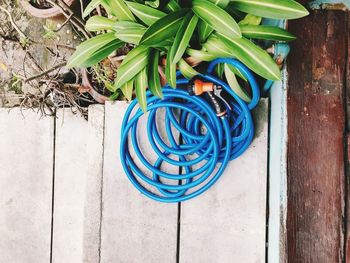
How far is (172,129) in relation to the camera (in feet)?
5.81

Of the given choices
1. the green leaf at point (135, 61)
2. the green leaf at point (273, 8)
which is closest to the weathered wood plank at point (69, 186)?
the green leaf at point (135, 61)

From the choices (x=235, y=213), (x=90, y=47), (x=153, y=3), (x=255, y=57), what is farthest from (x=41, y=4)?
(x=235, y=213)

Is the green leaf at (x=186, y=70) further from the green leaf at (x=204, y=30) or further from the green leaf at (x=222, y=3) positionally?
the green leaf at (x=222, y=3)

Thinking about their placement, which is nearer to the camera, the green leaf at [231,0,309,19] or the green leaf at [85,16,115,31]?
the green leaf at [231,0,309,19]

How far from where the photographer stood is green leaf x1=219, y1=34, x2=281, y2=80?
131cm

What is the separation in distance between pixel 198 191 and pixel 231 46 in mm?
638

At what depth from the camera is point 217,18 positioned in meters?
1.29

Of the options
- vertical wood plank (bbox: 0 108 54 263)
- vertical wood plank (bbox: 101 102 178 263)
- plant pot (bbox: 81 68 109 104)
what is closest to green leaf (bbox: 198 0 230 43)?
vertical wood plank (bbox: 101 102 178 263)

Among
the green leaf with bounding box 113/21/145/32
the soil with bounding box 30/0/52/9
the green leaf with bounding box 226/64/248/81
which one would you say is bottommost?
the green leaf with bounding box 226/64/248/81

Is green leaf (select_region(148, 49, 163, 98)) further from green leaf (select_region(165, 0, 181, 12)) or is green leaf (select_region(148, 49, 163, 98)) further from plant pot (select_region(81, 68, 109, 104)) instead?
plant pot (select_region(81, 68, 109, 104))

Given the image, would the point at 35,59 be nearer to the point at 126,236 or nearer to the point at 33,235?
the point at 33,235

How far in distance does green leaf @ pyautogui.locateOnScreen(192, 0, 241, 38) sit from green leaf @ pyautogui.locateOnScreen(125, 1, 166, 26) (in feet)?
0.48

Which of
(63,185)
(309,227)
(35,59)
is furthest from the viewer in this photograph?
(35,59)

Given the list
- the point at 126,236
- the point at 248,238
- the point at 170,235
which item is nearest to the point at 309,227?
the point at 248,238
